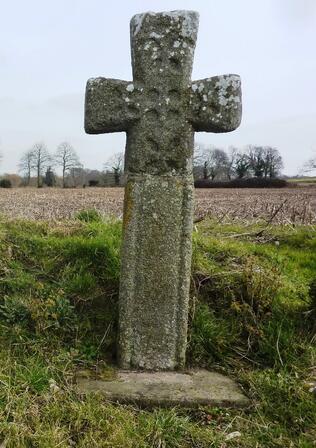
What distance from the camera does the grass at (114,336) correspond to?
3246mm

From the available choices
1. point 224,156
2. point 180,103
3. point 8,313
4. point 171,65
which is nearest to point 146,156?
point 180,103

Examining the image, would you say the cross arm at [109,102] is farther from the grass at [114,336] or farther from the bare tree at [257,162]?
the bare tree at [257,162]

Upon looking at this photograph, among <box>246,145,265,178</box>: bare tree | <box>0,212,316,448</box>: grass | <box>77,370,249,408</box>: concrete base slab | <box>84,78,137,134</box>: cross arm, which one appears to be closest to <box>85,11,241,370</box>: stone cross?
<box>84,78,137,134</box>: cross arm

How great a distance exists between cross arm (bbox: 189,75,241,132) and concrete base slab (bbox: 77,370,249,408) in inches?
86.0

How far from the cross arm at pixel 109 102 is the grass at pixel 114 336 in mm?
1620

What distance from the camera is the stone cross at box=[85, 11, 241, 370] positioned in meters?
4.02

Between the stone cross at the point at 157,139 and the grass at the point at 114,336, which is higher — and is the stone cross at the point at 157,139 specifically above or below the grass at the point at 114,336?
above

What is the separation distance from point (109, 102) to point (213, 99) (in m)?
0.88

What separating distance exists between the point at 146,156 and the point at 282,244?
3.54 meters

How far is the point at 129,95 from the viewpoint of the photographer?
4.04 m

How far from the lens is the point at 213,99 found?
405 centimetres

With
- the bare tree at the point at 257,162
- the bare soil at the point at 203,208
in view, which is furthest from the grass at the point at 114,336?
the bare tree at the point at 257,162

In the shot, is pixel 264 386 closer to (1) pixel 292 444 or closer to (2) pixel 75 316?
(1) pixel 292 444

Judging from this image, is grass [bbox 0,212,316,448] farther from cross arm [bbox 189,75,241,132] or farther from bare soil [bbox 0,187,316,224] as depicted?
bare soil [bbox 0,187,316,224]
